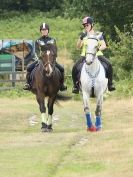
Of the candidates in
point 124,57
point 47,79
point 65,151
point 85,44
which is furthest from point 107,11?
point 65,151

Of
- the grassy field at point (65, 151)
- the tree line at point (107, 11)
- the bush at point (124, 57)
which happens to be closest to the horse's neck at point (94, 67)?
the grassy field at point (65, 151)

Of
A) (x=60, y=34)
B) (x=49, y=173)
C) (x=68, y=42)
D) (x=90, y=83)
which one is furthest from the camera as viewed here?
(x=60, y=34)

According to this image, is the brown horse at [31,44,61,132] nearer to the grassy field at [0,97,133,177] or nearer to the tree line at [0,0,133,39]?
the grassy field at [0,97,133,177]

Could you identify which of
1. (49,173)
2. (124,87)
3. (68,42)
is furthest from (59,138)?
(68,42)

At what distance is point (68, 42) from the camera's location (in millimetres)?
46188

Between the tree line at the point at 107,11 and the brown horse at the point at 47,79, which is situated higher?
the brown horse at the point at 47,79

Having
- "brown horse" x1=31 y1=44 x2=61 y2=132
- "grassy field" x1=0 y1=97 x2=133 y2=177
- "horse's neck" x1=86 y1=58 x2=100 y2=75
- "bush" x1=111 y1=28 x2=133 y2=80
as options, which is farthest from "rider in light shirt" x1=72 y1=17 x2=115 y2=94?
"bush" x1=111 y1=28 x2=133 y2=80

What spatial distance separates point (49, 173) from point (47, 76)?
6.17 meters

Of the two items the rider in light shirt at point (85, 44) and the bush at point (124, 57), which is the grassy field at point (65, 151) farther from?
the bush at point (124, 57)

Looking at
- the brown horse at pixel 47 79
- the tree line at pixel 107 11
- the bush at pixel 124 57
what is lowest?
the bush at pixel 124 57

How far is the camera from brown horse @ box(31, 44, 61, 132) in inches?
624

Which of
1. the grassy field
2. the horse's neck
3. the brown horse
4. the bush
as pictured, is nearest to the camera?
the grassy field

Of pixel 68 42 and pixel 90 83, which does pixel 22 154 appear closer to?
pixel 90 83

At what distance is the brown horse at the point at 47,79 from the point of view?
52.0ft
